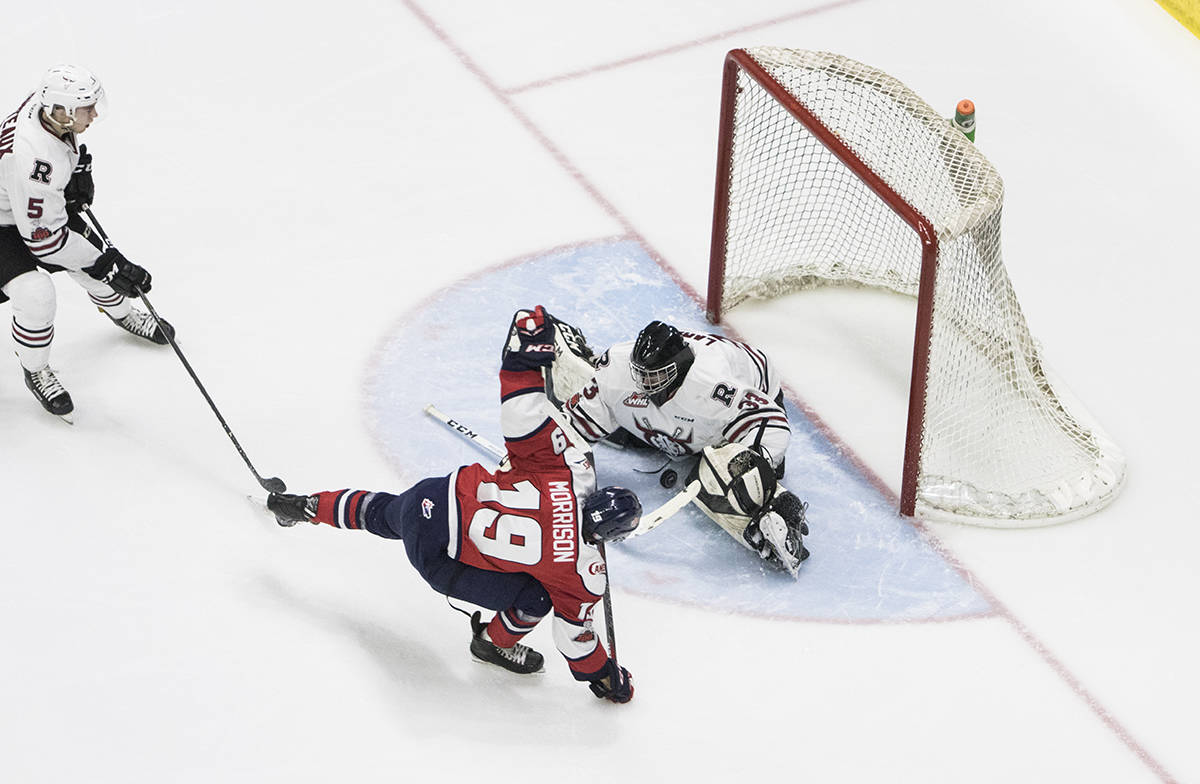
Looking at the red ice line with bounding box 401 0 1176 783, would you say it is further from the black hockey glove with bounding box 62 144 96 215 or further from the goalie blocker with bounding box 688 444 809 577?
the black hockey glove with bounding box 62 144 96 215

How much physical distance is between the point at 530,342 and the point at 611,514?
418 millimetres

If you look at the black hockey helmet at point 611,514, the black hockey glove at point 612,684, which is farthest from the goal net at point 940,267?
the black hockey helmet at point 611,514

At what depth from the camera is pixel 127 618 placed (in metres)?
4.12

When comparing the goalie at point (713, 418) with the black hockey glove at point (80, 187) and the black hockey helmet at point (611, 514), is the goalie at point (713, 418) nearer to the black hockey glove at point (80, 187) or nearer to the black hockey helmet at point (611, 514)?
the black hockey helmet at point (611, 514)

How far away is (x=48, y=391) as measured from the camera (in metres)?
4.82

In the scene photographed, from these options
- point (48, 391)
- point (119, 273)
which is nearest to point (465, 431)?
point (119, 273)

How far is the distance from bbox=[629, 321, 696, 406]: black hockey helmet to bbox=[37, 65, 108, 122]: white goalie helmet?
5.12 feet

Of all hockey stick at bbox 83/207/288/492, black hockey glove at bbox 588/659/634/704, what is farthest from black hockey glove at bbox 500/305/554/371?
hockey stick at bbox 83/207/288/492

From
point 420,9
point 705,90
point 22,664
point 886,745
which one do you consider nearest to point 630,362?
point 886,745

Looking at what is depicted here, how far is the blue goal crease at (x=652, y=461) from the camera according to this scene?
450 centimetres

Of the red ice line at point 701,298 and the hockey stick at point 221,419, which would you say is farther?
the hockey stick at point 221,419

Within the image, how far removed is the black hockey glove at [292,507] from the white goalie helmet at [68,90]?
1.13m

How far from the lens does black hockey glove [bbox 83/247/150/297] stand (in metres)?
4.66

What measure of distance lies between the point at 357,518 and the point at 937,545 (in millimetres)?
1600
